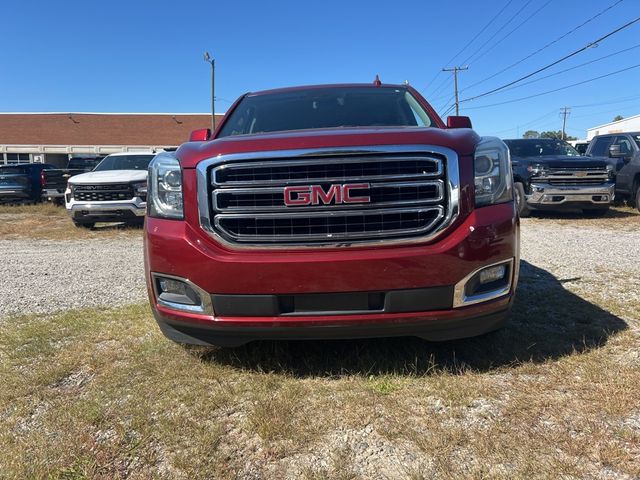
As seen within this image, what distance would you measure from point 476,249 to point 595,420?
98 centimetres

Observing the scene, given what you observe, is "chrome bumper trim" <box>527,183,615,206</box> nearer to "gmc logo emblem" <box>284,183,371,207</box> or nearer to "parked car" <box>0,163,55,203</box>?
"gmc logo emblem" <box>284,183,371,207</box>

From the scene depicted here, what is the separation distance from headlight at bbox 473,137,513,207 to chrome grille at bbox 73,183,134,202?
8.63 metres

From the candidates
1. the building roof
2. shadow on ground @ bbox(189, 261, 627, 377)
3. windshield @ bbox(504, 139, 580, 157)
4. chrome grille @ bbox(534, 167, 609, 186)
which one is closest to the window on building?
the building roof

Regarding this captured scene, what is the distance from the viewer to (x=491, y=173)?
9.12 ft

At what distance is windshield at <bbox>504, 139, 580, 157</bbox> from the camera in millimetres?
11930

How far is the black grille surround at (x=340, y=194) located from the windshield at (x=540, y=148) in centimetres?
1024

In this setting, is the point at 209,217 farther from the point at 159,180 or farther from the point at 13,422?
the point at 13,422

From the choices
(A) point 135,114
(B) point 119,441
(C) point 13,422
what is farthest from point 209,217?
(A) point 135,114

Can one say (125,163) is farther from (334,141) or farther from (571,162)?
(334,141)

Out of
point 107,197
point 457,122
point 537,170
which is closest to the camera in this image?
point 457,122

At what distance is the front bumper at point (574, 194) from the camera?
34.6 ft

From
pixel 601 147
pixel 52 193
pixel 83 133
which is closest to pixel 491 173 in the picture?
pixel 601 147

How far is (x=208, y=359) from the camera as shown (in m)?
3.20

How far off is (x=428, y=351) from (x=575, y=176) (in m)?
8.99
